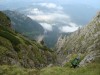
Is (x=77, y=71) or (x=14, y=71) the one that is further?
(x=14, y=71)

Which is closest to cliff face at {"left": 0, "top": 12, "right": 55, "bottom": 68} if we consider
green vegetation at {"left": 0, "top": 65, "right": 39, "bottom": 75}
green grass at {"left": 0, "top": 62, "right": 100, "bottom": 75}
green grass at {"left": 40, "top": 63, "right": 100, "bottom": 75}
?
green vegetation at {"left": 0, "top": 65, "right": 39, "bottom": 75}

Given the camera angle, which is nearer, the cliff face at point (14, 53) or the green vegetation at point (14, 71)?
the green vegetation at point (14, 71)

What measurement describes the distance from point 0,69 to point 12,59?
41.6 meters

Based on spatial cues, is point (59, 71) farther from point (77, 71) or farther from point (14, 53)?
point (14, 53)

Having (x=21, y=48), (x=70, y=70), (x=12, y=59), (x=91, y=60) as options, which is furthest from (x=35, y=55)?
(x=70, y=70)

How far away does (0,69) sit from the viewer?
4391 centimetres

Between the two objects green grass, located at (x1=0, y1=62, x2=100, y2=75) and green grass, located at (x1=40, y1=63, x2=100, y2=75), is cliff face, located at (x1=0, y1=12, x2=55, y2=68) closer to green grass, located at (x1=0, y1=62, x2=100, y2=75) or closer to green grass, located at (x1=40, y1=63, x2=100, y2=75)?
green grass, located at (x1=0, y1=62, x2=100, y2=75)

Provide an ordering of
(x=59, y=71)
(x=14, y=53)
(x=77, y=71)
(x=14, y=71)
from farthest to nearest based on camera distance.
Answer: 1. (x=14, y=53)
2. (x=14, y=71)
3. (x=59, y=71)
4. (x=77, y=71)

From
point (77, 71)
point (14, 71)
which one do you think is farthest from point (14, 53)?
point (77, 71)

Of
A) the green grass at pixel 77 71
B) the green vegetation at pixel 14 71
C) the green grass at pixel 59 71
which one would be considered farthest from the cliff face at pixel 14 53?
the green grass at pixel 77 71

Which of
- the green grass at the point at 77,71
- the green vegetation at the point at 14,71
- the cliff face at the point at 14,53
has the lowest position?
the cliff face at the point at 14,53

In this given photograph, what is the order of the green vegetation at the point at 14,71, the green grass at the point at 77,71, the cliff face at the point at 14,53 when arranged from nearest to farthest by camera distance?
the green grass at the point at 77,71 → the green vegetation at the point at 14,71 → the cliff face at the point at 14,53

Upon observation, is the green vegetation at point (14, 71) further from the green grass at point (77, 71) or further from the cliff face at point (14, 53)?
the cliff face at point (14, 53)

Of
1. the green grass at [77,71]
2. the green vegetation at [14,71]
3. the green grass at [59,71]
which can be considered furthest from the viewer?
the green vegetation at [14,71]
